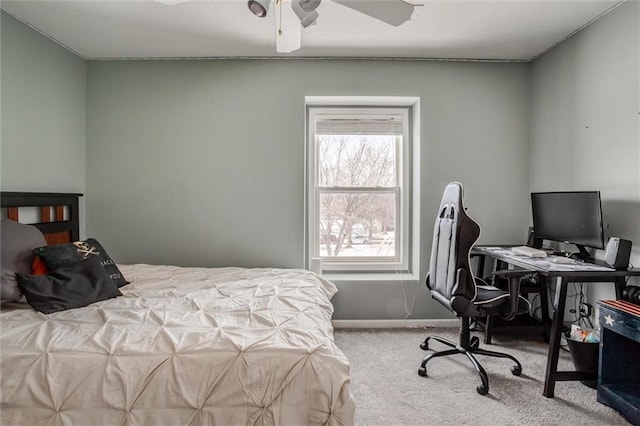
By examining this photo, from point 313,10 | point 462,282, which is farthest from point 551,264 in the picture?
point 313,10

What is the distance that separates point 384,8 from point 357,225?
7.07ft

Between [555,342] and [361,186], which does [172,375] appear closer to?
[555,342]

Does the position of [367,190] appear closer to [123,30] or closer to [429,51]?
[429,51]

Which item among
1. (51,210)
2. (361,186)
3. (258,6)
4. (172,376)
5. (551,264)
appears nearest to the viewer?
(172,376)

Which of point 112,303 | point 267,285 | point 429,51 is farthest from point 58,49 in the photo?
point 429,51

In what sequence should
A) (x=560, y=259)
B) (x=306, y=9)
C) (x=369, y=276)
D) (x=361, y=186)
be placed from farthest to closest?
(x=361, y=186)
(x=369, y=276)
(x=560, y=259)
(x=306, y=9)

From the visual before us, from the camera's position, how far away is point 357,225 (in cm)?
348

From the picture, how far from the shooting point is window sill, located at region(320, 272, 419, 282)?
3.23m

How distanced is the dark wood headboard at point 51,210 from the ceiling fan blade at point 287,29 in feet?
7.08

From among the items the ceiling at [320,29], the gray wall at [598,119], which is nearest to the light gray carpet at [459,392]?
the gray wall at [598,119]

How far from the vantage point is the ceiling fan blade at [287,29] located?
1873 millimetres

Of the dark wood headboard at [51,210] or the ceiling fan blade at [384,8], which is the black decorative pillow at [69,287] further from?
the ceiling fan blade at [384,8]

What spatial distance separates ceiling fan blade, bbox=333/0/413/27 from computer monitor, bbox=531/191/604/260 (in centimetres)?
183

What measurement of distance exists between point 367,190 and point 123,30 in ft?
8.26
